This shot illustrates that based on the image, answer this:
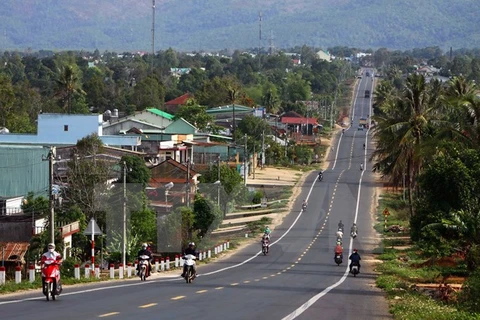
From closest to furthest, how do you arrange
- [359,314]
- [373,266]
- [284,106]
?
[359,314], [373,266], [284,106]

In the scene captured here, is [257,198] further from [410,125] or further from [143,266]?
[143,266]

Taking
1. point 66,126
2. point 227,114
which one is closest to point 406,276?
point 66,126

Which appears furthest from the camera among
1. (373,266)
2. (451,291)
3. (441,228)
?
(373,266)

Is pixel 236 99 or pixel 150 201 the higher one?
pixel 236 99

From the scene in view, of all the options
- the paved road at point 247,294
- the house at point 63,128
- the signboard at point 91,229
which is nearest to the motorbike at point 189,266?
the paved road at point 247,294

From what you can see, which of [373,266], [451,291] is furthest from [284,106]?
[451,291]

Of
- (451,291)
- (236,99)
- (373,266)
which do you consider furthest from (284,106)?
(451,291)

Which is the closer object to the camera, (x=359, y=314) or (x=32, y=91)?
(x=359, y=314)

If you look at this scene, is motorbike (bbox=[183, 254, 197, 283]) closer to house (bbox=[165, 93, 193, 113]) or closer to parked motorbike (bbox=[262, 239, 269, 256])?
parked motorbike (bbox=[262, 239, 269, 256])

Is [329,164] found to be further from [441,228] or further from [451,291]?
[451,291]

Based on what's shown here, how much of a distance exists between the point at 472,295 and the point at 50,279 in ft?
32.3

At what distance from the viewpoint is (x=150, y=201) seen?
6141 centimetres

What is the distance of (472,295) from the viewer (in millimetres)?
25047

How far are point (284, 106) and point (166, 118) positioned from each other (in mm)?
54628
